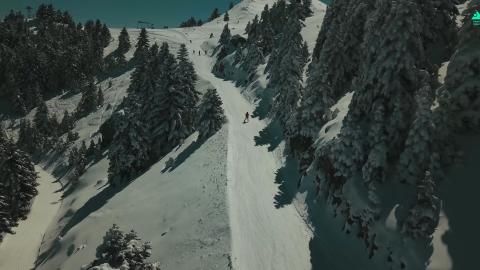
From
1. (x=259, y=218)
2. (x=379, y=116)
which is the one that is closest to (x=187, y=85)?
(x=259, y=218)

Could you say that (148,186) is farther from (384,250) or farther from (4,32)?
(4,32)

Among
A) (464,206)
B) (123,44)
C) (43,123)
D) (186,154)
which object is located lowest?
(43,123)

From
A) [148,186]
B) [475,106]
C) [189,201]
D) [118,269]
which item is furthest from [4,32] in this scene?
[475,106]

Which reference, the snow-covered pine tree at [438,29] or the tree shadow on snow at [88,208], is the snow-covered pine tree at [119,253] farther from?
the snow-covered pine tree at [438,29]

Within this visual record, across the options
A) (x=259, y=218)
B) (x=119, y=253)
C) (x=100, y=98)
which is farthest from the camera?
(x=100, y=98)

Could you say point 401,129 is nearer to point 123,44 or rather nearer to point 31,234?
point 31,234

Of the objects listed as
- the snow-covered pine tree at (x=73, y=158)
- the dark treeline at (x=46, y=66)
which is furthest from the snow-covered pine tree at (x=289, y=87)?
the dark treeline at (x=46, y=66)

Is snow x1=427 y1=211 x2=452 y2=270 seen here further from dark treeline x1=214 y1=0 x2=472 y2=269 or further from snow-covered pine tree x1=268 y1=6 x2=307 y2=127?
snow-covered pine tree x1=268 y1=6 x2=307 y2=127
